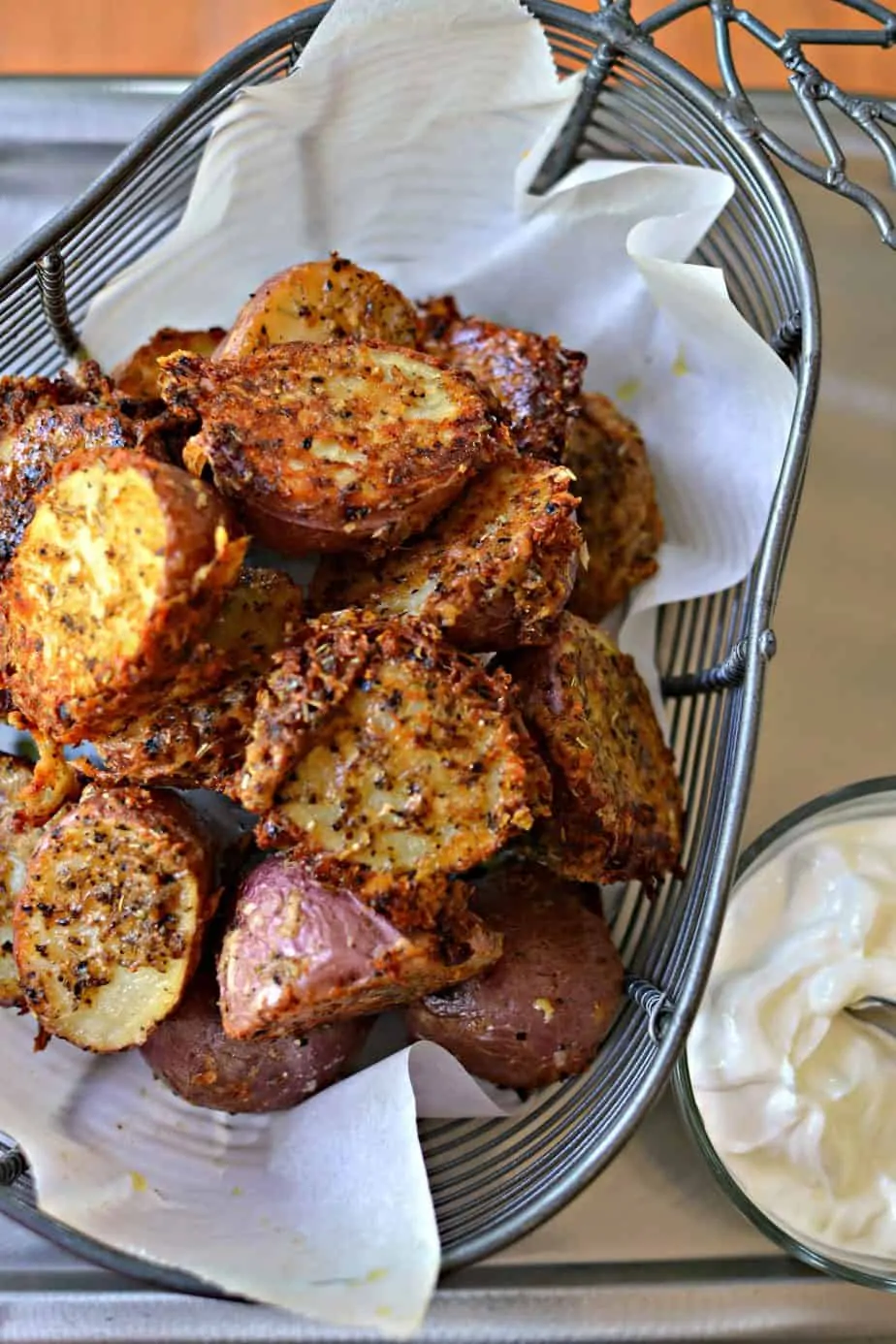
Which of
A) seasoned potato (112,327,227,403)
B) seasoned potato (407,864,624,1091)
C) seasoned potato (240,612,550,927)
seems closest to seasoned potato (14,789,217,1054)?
seasoned potato (240,612,550,927)

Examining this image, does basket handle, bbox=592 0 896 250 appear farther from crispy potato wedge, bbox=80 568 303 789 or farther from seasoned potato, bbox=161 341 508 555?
crispy potato wedge, bbox=80 568 303 789

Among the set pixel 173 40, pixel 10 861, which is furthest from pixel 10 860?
pixel 173 40

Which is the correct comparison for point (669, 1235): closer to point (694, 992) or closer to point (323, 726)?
point (694, 992)

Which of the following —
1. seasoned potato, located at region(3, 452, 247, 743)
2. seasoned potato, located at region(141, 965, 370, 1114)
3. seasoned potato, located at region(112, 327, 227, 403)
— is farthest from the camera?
seasoned potato, located at region(112, 327, 227, 403)

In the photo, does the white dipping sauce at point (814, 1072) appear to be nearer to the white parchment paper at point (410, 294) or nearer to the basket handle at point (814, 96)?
the white parchment paper at point (410, 294)

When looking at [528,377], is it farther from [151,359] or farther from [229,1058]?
[229,1058]

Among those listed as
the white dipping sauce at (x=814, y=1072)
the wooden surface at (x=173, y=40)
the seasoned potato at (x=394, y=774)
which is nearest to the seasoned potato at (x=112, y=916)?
the seasoned potato at (x=394, y=774)
